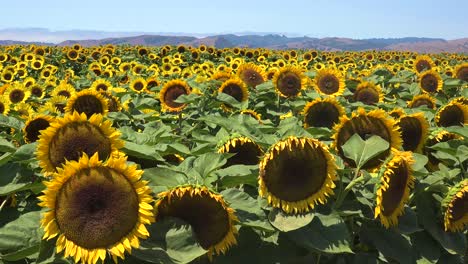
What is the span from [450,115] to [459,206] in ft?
6.18

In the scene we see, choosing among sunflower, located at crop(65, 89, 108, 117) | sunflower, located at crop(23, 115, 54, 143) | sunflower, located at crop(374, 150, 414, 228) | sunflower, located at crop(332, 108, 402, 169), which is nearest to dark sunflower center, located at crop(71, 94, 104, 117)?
sunflower, located at crop(65, 89, 108, 117)

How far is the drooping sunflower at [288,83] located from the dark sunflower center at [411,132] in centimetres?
306

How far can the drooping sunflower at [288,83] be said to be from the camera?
6.94 meters

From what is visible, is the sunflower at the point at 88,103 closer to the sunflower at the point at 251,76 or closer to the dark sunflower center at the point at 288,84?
the dark sunflower center at the point at 288,84

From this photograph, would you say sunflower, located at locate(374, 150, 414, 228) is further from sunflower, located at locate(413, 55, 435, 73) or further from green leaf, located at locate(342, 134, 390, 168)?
sunflower, located at locate(413, 55, 435, 73)

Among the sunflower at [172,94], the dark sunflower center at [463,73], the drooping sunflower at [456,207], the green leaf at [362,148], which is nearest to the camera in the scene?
the green leaf at [362,148]

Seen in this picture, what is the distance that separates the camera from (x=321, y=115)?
457cm

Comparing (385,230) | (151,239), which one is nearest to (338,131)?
(385,230)

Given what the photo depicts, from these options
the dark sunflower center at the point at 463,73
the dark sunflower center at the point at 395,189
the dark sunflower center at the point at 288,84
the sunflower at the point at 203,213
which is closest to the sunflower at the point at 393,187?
the dark sunflower center at the point at 395,189

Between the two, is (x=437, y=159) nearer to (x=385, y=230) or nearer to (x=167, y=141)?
(x=385, y=230)

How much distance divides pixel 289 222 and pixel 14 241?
1298 mm

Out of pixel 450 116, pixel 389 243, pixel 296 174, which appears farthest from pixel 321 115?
pixel 296 174

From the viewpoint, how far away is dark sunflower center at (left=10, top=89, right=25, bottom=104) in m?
7.69

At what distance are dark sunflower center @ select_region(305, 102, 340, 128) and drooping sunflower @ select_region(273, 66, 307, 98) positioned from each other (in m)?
2.36
